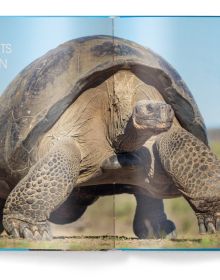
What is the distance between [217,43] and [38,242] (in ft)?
4.79

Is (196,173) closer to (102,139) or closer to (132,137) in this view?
(132,137)

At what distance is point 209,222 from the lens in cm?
476

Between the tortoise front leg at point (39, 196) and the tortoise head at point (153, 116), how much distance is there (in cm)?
43

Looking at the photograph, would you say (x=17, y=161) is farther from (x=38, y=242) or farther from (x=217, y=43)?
(x=217, y=43)

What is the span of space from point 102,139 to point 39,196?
0.49 m

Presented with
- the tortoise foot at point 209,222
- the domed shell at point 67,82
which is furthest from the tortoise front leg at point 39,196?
the tortoise foot at point 209,222

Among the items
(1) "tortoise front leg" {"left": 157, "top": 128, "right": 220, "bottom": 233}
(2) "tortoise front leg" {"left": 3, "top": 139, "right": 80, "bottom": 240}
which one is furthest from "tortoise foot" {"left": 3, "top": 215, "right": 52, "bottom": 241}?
(1) "tortoise front leg" {"left": 157, "top": 128, "right": 220, "bottom": 233}

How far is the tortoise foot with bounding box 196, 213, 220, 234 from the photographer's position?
4758mm

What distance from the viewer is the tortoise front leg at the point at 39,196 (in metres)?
4.61

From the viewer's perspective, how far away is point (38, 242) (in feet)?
15.3

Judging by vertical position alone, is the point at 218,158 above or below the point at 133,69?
below

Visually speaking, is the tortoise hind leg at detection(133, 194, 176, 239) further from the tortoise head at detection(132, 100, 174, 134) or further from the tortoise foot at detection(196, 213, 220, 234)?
the tortoise head at detection(132, 100, 174, 134)
